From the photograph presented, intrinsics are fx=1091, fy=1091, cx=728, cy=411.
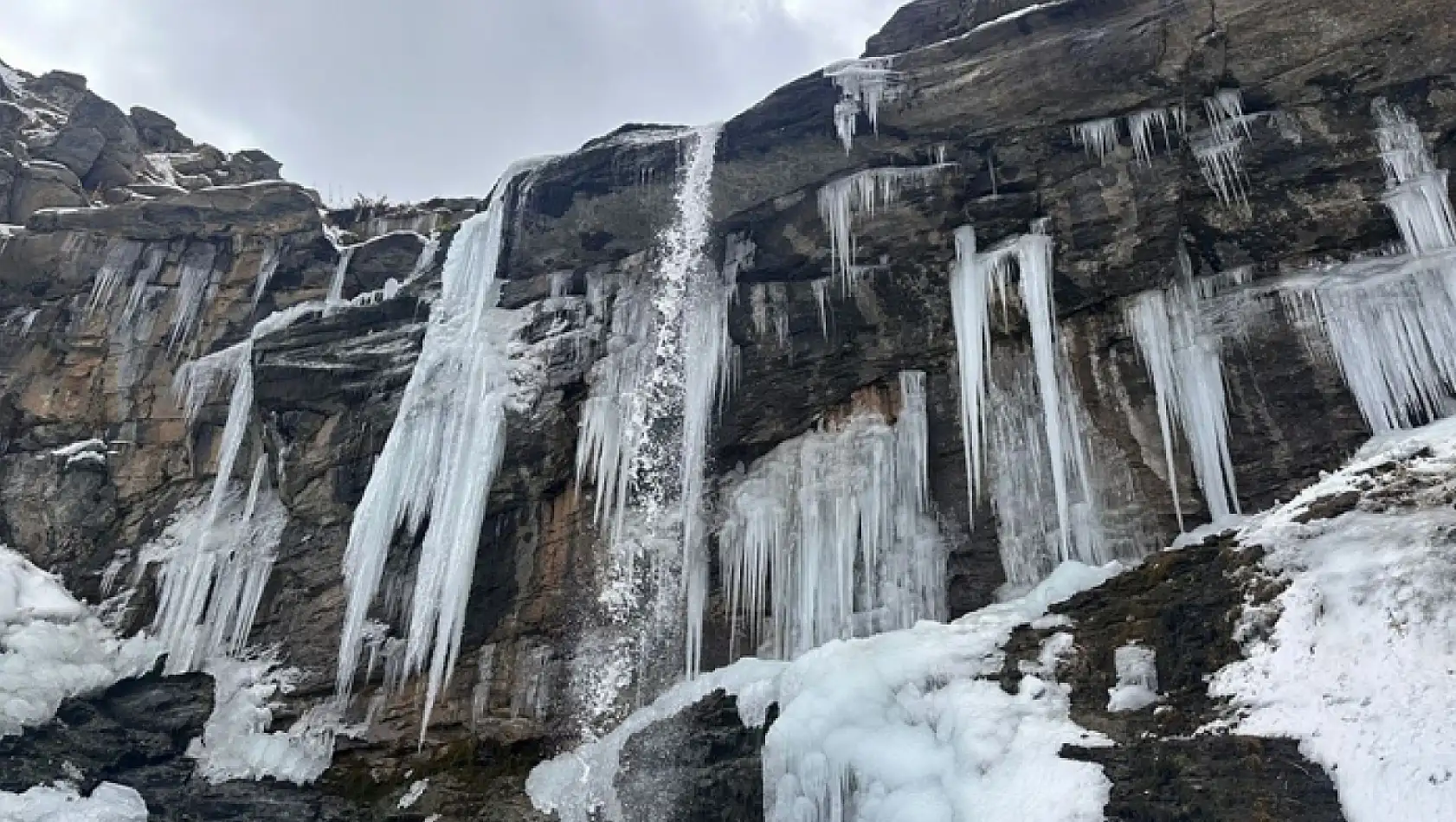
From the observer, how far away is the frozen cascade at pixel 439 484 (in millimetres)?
15148

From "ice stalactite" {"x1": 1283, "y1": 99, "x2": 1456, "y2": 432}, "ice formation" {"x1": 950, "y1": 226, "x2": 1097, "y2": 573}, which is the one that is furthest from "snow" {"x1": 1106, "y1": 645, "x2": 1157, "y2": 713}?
"ice stalactite" {"x1": 1283, "y1": 99, "x2": 1456, "y2": 432}

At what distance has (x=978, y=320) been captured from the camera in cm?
1409

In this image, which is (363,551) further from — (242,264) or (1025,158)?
(1025,158)

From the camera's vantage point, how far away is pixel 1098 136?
45.4ft

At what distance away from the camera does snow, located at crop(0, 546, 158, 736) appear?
50.0ft

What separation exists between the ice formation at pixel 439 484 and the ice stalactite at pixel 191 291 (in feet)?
17.3

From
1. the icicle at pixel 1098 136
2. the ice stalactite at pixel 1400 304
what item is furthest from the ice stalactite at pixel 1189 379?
the icicle at pixel 1098 136

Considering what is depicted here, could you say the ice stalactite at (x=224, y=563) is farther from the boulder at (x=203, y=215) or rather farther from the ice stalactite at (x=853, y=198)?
the ice stalactite at (x=853, y=198)

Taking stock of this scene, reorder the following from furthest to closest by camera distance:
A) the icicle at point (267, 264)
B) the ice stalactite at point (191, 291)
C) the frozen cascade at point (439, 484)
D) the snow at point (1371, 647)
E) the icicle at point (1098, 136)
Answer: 1. the icicle at point (267, 264)
2. the ice stalactite at point (191, 291)
3. the frozen cascade at point (439, 484)
4. the icicle at point (1098, 136)
5. the snow at point (1371, 647)

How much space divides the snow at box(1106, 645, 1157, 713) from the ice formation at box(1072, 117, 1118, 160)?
24.5 ft

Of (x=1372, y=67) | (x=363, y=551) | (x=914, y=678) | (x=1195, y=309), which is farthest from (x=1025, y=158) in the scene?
(x=363, y=551)

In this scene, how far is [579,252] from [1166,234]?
330 inches

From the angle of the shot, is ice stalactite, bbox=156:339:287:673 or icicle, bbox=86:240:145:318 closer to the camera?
ice stalactite, bbox=156:339:287:673

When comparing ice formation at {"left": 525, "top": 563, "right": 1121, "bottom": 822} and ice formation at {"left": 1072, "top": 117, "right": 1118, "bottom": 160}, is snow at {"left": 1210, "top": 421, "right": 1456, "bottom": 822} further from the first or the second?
ice formation at {"left": 1072, "top": 117, "right": 1118, "bottom": 160}
